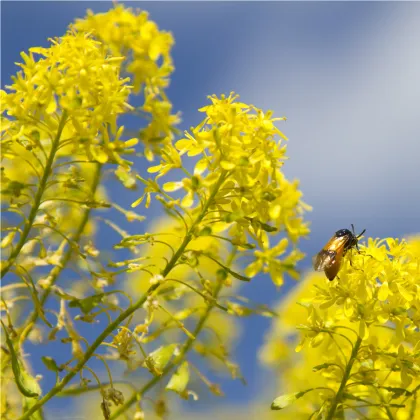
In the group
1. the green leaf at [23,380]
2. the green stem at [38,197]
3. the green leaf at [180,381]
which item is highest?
the green stem at [38,197]

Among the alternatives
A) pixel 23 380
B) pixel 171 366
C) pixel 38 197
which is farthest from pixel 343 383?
pixel 38 197

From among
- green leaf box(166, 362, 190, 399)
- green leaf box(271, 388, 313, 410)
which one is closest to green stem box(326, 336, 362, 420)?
green leaf box(271, 388, 313, 410)

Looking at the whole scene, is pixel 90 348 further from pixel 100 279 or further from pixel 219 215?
pixel 219 215

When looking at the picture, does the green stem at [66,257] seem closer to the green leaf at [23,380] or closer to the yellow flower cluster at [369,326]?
the green leaf at [23,380]

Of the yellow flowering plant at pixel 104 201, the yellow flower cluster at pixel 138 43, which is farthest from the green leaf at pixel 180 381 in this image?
the yellow flower cluster at pixel 138 43

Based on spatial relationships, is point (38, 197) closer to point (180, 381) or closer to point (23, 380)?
point (23, 380)

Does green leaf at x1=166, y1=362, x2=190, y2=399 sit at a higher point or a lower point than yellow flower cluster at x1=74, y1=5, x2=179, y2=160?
lower

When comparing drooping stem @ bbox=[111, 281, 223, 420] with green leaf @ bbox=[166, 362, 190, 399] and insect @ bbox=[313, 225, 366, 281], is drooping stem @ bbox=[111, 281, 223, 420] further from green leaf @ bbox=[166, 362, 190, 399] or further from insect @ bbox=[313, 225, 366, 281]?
insect @ bbox=[313, 225, 366, 281]

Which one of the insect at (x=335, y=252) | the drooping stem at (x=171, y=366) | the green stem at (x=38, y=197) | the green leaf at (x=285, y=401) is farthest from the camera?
the drooping stem at (x=171, y=366)
